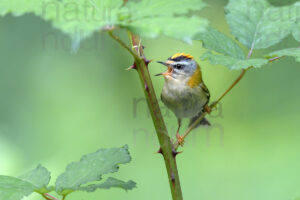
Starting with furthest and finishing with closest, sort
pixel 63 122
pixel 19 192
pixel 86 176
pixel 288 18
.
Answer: pixel 63 122, pixel 288 18, pixel 86 176, pixel 19 192

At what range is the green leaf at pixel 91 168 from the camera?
1482 millimetres

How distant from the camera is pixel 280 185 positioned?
3.66 meters

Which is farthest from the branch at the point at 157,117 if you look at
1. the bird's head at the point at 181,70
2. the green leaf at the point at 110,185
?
the bird's head at the point at 181,70

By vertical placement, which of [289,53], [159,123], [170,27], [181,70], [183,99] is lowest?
[183,99]

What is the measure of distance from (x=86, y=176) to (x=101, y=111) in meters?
3.83

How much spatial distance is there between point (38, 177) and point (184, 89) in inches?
75.1

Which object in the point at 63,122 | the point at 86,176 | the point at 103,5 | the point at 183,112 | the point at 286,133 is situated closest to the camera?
the point at 103,5

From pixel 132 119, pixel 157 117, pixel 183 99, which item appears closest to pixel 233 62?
pixel 157 117

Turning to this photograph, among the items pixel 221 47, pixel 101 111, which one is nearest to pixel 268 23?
pixel 221 47

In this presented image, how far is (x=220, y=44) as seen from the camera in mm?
1537

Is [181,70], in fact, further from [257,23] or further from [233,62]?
[233,62]

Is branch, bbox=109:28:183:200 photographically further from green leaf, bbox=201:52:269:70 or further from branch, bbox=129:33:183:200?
green leaf, bbox=201:52:269:70

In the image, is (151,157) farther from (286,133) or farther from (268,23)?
(268,23)

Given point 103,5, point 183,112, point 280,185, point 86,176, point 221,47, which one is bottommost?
point 280,185
